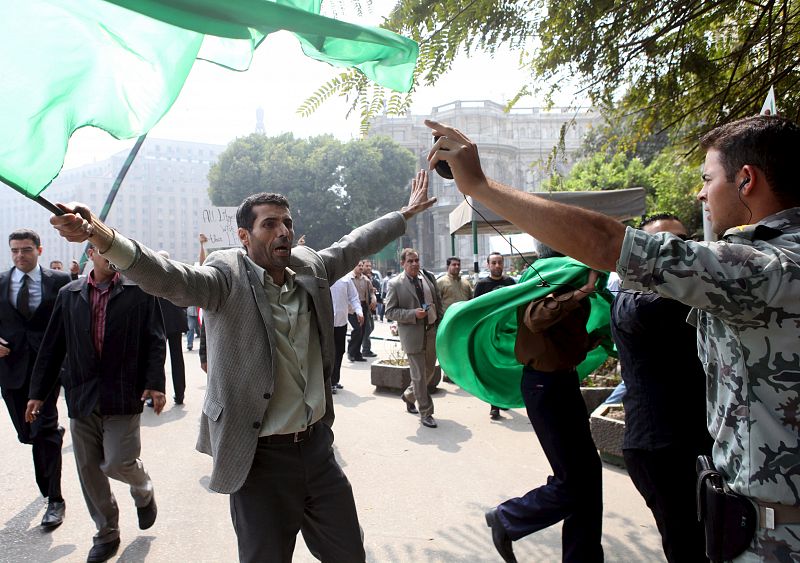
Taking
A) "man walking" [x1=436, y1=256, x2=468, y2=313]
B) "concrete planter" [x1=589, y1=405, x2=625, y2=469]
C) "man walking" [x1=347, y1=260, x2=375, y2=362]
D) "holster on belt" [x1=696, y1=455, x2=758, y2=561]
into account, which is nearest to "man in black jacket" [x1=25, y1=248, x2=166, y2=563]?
"holster on belt" [x1=696, y1=455, x2=758, y2=561]

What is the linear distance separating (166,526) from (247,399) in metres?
2.36

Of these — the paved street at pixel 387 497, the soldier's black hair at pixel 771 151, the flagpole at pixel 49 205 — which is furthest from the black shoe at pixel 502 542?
the flagpole at pixel 49 205

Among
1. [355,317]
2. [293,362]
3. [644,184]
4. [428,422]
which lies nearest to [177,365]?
[428,422]

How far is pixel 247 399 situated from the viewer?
232 cm

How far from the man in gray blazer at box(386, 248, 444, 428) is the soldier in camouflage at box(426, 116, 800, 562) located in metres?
5.34

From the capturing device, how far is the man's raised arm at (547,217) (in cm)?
127

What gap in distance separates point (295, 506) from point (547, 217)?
172 cm

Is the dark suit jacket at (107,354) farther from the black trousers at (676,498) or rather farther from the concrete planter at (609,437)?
the concrete planter at (609,437)

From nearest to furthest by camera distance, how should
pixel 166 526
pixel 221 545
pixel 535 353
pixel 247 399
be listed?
pixel 247 399, pixel 535 353, pixel 221 545, pixel 166 526

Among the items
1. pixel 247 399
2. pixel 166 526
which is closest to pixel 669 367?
pixel 247 399

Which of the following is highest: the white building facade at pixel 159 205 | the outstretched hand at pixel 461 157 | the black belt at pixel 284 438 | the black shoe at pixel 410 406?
the white building facade at pixel 159 205

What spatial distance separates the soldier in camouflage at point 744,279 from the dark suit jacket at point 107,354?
3336 mm

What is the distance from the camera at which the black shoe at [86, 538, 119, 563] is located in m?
3.52

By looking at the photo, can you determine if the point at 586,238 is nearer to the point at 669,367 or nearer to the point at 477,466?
the point at 669,367
